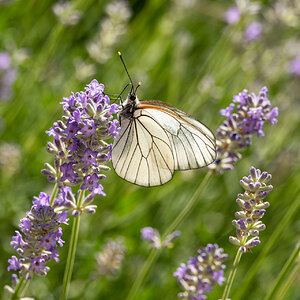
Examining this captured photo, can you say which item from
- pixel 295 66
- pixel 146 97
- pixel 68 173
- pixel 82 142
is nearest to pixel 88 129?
pixel 82 142

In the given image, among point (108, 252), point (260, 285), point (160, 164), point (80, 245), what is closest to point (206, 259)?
point (160, 164)

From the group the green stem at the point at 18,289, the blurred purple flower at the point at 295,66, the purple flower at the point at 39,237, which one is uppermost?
the blurred purple flower at the point at 295,66

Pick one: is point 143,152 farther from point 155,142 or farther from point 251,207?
point 251,207

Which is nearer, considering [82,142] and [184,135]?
[82,142]

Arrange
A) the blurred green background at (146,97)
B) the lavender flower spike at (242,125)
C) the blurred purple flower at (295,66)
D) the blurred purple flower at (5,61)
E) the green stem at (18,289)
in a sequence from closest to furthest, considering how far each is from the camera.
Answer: the green stem at (18,289), the lavender flower spike at (242,125), the blurred green background at (146,97), the blurred purple flower at (5,61), the blurred purple flower at (295,66)

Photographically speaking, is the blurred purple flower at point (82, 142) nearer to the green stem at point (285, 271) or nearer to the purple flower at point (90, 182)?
the purple flower at point (90, 182)

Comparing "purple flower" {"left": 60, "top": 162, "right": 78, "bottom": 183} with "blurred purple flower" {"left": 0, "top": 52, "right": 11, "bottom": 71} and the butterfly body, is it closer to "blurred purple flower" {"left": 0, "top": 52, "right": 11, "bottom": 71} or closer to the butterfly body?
the butterfly body

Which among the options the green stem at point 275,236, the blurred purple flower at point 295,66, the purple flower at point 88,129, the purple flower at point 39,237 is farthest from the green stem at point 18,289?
the blurred purple flower at point 295,66

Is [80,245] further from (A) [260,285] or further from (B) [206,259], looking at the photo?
(B) [206,259]
